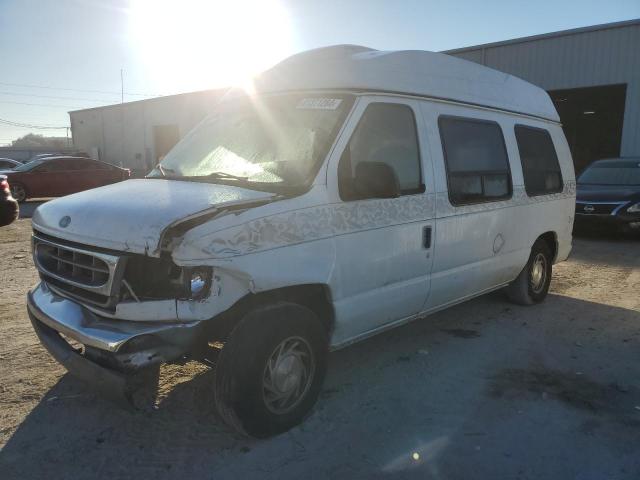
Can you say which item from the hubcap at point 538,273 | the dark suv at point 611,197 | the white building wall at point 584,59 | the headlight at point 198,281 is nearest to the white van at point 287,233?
the headlight at point 198,281

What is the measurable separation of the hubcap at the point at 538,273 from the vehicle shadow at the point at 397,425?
1306 millimetres

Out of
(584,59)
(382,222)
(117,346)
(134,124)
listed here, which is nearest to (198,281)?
(117,346)

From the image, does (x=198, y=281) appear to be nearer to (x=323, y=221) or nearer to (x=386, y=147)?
(x=323, y=221)

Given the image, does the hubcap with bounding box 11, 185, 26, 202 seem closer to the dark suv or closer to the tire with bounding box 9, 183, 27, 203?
the tire with bounding box 9, 183, 27, 203

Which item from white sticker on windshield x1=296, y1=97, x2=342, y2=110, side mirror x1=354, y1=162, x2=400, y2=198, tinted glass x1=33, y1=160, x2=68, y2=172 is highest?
white sticker on windshield x1=296, y1=97, x2=342, y2=110

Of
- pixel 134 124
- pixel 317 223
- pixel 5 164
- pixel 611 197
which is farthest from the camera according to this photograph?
pixel 134 124

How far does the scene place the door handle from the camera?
3865 millimetres

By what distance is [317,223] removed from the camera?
10.1 feet

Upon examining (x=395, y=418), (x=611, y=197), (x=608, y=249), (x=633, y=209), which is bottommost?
(x=608, y=249)

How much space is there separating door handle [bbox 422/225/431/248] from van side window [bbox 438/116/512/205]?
1.35ft

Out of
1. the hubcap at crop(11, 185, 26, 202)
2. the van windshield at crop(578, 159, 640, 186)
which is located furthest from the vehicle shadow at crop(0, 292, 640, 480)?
the hubcap at crop(11, 185, 26, 202)

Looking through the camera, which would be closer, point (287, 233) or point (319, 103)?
point (287, 233)

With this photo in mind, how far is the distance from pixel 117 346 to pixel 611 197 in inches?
402

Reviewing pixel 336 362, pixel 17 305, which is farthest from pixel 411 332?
pixel 17 305
